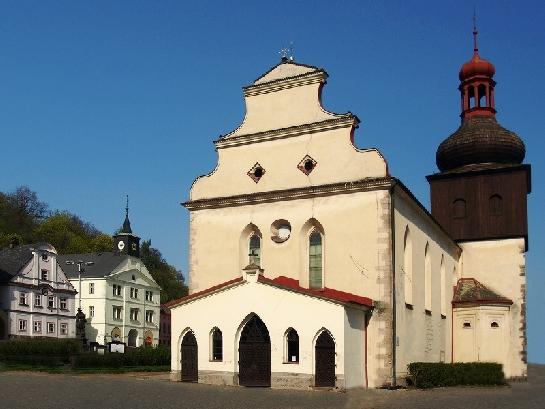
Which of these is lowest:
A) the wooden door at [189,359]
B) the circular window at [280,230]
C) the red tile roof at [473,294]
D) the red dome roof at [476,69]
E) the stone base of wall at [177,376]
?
the stone base of wall at [177,376]

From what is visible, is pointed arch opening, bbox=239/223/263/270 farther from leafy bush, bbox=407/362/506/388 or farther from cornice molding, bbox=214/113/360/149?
leafy bush, bbox=407/362/506/388

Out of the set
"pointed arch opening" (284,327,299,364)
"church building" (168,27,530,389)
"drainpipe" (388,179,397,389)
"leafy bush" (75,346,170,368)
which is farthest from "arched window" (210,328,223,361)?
"leafy bush" (75,346,170,368)

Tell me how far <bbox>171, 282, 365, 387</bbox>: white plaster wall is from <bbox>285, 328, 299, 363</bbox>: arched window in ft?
0.66

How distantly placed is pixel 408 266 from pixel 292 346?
6989mm

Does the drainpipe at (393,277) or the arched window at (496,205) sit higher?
the arched window at (496,205)

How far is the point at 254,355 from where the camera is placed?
25016 millimetres

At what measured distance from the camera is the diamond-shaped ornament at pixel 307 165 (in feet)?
93.2

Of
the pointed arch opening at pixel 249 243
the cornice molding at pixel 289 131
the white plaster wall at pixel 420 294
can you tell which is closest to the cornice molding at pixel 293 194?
the pointed arch opening at pixel 249 243

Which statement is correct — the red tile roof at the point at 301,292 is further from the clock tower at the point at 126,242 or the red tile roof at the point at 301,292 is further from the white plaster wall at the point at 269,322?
the clock tower at the point at 126,242

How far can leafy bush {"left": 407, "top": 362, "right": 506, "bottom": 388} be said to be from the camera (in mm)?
26531

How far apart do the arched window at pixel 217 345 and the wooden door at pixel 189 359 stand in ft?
2.36

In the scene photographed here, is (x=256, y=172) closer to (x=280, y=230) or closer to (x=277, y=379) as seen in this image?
(x=280, y=230)

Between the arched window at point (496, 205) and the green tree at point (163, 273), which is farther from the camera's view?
the green tree at point (163, 273)

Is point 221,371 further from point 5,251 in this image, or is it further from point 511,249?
point 5,251
